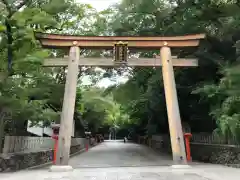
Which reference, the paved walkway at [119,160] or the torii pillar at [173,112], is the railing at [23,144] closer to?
the paved walkway at [119,160]

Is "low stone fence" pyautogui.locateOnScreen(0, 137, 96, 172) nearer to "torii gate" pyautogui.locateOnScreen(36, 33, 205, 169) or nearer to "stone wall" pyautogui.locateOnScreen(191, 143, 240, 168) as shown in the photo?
"torii gate" pyautogui.locateOnScreen(36, 33, 205, 169)

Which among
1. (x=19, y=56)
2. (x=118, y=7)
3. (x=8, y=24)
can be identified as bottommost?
(x=19, y=56)

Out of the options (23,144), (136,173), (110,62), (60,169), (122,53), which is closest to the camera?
(136,173)

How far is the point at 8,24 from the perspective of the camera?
9.89 metres

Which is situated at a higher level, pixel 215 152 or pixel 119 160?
pixel 215 152

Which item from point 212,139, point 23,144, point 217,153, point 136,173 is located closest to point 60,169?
point 23,144

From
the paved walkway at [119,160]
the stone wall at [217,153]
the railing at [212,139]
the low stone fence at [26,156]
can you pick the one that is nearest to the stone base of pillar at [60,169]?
the low stone fence at [26,156]

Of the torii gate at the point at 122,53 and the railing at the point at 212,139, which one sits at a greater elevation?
the torii gate at the point at 122,53

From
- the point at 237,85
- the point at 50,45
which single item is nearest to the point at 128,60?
the point at 50,45

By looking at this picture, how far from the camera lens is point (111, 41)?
1295 centimetres

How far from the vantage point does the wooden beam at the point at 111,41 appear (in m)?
12.7

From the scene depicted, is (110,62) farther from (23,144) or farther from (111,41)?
(23,144)

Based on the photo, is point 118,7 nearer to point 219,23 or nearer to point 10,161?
point 219,23

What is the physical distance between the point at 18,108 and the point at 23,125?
224 inches
